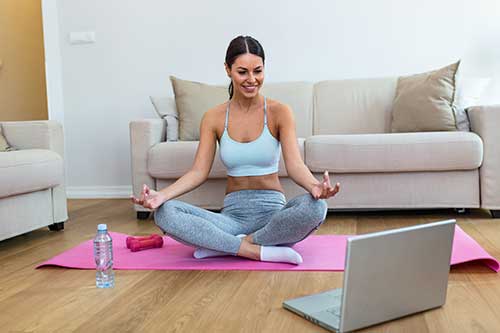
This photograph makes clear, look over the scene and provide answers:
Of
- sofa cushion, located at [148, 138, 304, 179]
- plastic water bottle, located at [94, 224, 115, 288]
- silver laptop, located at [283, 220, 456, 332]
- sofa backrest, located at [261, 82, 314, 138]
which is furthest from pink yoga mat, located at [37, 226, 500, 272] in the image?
sofa backrest, located at [261, 82, 314, 138]

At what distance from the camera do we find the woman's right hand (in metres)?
2.08

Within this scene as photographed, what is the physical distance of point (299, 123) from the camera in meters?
3.88

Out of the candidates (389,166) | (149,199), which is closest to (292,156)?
(149,199)

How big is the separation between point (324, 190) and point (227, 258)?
22.1 inches

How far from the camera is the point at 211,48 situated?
4.34 metres

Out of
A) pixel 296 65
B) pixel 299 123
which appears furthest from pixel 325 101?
pixel 296 65

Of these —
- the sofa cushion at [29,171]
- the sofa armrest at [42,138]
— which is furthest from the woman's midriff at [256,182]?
the sofa armrest at [42,138]

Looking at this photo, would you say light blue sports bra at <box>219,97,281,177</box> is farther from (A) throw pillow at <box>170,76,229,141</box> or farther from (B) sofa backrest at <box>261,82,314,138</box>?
(B) sofa backrest at <box>261,82,314,138</box>

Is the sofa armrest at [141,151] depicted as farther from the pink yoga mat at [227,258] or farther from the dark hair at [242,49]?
the dark hair at [242,49]

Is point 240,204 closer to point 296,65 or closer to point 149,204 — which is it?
point 149,204

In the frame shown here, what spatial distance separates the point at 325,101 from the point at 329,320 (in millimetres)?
2513

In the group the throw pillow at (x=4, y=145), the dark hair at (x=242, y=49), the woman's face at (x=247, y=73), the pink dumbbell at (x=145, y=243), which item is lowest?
the pink dumbbell at (x=145, y=243)

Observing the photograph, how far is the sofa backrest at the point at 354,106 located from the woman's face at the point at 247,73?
1590 millimetres

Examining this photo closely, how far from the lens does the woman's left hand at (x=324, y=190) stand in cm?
190
